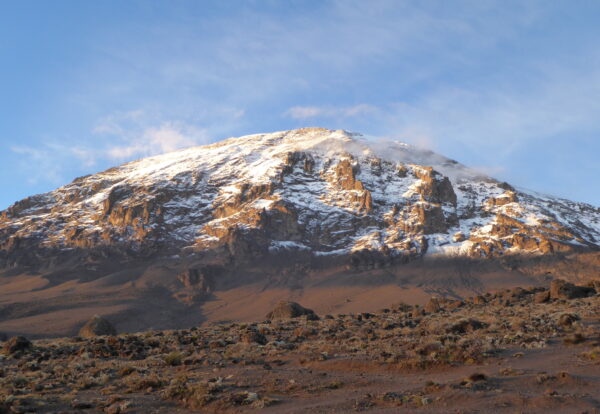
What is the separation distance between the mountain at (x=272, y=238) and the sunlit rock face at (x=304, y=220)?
45cm

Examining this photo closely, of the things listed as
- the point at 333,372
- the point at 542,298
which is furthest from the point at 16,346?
the point at 542,298

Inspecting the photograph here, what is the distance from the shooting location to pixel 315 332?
35.8m

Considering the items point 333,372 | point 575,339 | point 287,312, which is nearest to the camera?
point 333,372

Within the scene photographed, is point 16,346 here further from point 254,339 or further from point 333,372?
point 333,372

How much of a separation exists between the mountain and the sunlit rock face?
0.45 m

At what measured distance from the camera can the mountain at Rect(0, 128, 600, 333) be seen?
13138 centimetres

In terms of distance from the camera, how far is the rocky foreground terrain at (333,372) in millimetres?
16531

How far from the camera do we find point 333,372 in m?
21.8

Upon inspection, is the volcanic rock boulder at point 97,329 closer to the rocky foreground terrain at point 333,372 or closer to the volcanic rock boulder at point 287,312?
Result: the volcanic rock boulder at point 287,312

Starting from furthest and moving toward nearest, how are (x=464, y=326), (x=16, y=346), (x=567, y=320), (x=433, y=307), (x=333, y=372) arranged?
(x=433, y=307) → (x=16, y=346) → (x=464, y=326) → (x=567, y=320) → (x=333, y=372)

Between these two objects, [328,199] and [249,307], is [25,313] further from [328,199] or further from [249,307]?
[328,199]

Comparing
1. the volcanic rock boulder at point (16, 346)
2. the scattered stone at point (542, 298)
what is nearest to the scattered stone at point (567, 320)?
the scattered stone at point (542, 298)

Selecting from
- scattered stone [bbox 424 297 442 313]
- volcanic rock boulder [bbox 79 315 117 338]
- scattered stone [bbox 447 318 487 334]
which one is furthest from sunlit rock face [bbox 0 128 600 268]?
scattered stone [bbox 447 318 487 334]

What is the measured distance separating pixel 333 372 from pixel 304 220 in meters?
149
